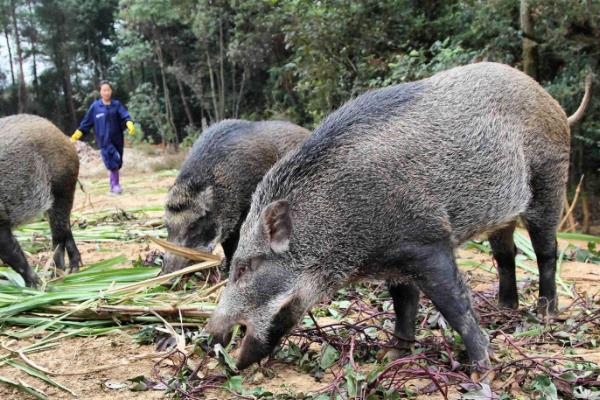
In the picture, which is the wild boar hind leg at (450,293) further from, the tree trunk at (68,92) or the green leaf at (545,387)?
the tree trunk at (68,92)

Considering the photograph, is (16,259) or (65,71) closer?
(16,259)

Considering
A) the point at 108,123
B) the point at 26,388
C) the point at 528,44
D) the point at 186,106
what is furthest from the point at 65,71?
the point at 26,388

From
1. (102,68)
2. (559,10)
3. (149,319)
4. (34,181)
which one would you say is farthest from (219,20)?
(149,319)

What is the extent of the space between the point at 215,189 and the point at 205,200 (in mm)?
135

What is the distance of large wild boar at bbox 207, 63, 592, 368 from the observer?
284 cm

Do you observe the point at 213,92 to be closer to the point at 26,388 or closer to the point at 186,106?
the point at 186,106

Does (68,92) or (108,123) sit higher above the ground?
(68,92)

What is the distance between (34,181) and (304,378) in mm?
3430

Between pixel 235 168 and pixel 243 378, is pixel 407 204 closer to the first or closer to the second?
pixel 243 378

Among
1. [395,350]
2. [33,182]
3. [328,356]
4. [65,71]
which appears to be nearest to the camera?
[328,356]

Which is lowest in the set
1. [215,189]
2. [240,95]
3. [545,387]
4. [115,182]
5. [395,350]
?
[115,182]

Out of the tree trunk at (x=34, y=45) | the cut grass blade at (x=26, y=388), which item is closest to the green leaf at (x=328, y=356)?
the cut grass blade at (x=26, y=388)

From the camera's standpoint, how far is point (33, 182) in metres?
5.18

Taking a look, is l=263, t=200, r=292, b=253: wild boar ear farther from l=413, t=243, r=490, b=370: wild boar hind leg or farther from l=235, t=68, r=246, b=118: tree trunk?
l=235, t=68, r=246, b=118: tree trunk
